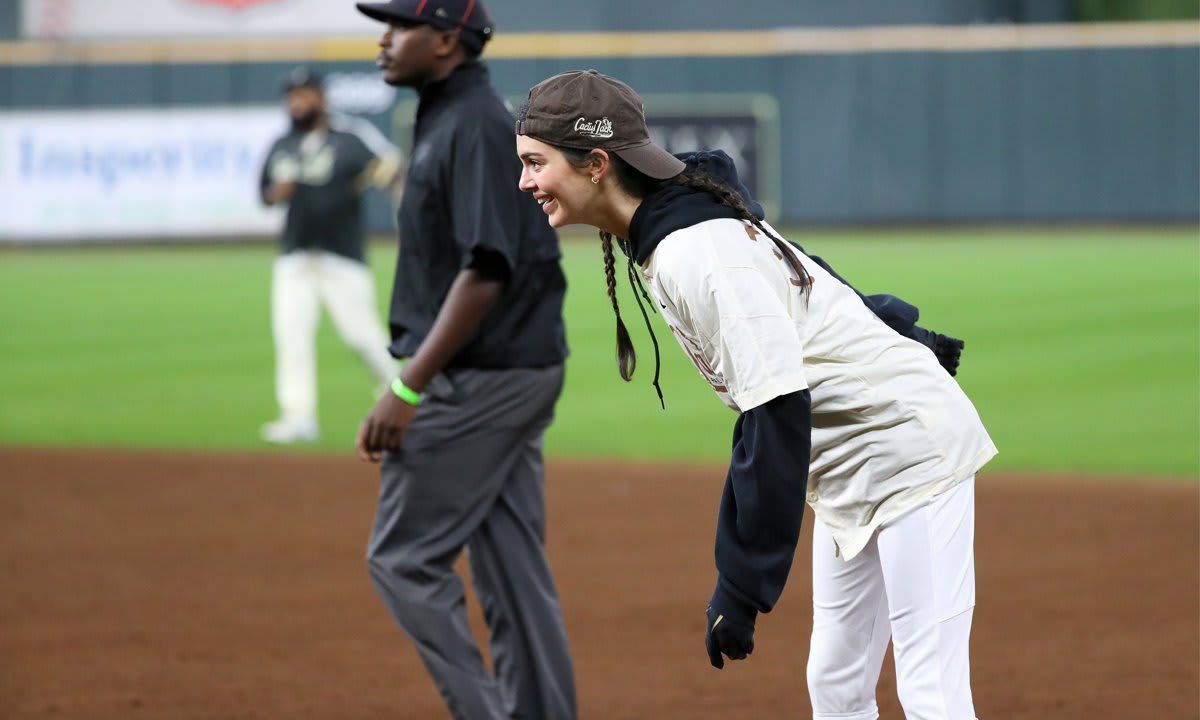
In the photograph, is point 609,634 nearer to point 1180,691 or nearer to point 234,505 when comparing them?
point 1180,691

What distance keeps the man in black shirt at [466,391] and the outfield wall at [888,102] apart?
22600 mm

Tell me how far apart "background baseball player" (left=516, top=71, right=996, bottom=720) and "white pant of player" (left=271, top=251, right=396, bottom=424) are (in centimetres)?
743

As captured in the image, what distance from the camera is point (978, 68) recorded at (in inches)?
1048

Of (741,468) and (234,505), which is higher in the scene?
(741,468)

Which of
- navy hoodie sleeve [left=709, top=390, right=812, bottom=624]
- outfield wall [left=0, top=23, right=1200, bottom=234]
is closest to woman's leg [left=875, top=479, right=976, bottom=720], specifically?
navy hoodie sleeve [left=709, top=390, right=812, bottom=624]

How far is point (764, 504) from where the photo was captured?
2.98 m

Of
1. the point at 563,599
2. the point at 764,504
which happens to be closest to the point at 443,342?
the point at 764,504

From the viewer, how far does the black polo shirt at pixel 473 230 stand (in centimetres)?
412

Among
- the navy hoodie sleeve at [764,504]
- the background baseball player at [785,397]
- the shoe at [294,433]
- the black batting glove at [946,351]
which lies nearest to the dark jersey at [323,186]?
the shoe at [294,433]

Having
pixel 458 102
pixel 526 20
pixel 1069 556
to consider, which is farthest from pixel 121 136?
pixel 458 102

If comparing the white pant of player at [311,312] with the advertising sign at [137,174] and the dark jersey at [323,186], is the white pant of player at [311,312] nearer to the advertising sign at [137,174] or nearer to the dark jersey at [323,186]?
the dark jersey at [323,186]

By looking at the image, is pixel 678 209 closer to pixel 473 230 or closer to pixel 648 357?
pixel 473 230

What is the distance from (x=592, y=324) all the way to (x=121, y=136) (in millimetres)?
12557

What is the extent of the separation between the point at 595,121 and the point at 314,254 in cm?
795
